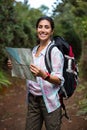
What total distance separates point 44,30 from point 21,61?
0.45 metres

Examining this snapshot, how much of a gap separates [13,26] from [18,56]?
10.9 metres

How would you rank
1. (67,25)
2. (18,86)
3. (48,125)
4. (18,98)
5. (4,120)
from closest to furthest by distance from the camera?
(48,125)
(4,120)
(18,98)
(18,86)
(67,25)

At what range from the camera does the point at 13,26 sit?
48.6ft

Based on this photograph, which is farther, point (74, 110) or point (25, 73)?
point (74, 110)

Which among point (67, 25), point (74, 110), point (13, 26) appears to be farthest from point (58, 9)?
point (74, 110)

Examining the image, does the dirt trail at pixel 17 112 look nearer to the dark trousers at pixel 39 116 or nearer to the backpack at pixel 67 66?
the dark trousers at pixel 39 116

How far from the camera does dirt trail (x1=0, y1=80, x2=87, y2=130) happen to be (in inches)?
286

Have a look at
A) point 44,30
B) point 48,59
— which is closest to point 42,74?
point 48,59

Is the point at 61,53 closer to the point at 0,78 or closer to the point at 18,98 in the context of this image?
the point at 0,78

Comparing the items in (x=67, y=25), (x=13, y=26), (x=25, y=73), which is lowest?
(x=67, y=25)

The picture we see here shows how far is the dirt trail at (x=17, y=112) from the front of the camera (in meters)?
7.27

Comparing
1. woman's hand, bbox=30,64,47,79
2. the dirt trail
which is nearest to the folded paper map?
woman's hand, bbox=30,64,47,79

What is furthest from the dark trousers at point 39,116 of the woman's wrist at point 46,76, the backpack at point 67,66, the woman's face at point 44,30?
the woman's face at point 44,30

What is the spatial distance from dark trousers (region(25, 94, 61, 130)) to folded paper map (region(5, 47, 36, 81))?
1.25 ft
